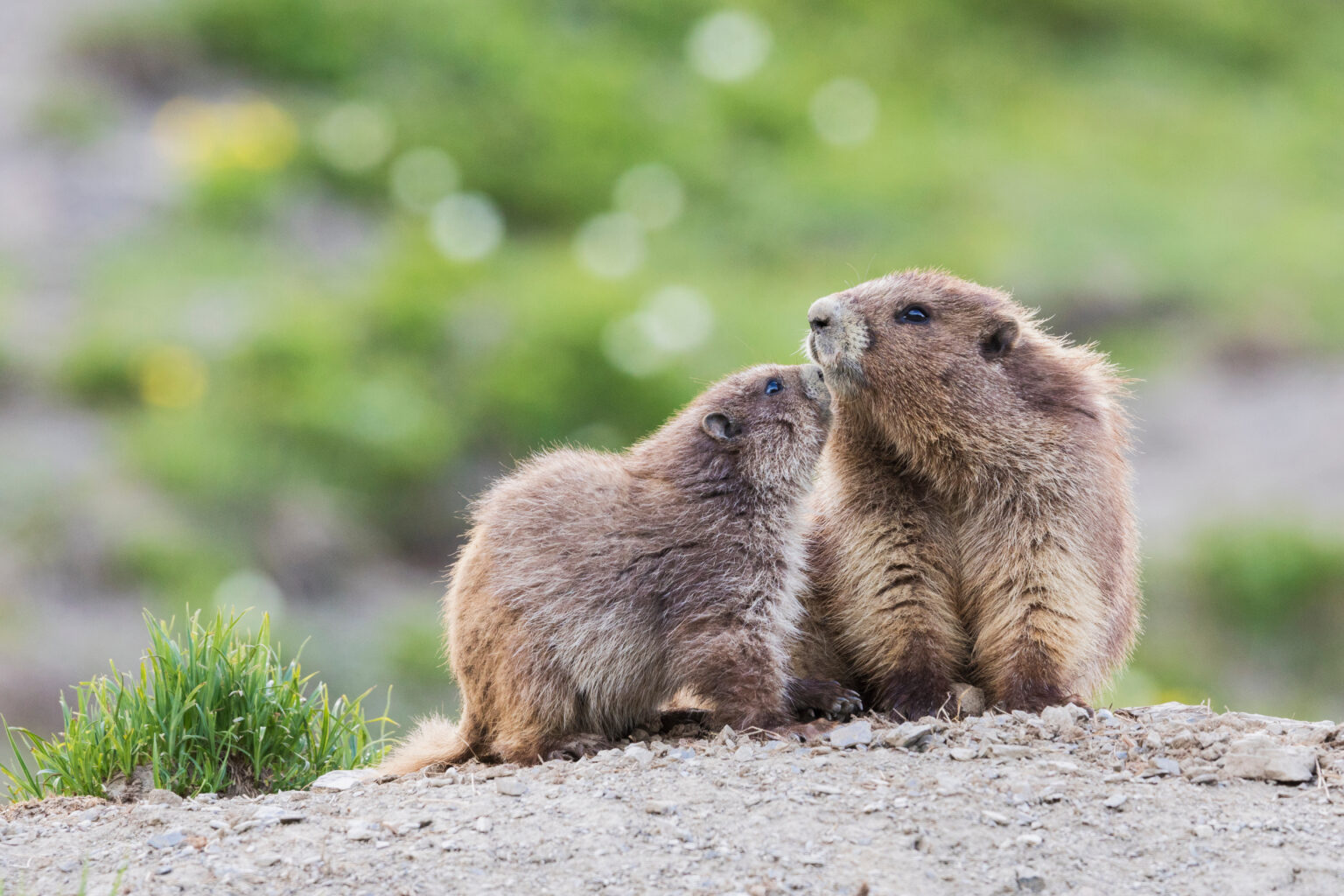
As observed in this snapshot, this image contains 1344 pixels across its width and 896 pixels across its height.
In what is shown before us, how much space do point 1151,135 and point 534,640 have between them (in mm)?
13272

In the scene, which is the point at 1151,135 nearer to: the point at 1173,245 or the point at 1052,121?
the point at 1052,121

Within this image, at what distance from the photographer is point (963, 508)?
6.16m

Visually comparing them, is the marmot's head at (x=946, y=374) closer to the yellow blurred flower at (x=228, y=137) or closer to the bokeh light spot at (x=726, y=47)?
the yellow blurred flower at (x=228, y=137)

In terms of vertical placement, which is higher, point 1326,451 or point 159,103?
point 159,103

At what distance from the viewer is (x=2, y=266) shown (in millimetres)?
12930

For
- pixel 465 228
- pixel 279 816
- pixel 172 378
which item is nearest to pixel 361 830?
pixel 279 816

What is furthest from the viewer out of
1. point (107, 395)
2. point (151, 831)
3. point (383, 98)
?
point (383, 98)

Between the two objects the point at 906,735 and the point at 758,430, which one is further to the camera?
the point at 758,430

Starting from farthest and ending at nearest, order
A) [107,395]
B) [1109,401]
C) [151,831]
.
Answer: [107,395], [1109,401], [151,831]

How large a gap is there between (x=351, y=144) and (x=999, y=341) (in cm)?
926

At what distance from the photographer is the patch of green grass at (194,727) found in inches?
226

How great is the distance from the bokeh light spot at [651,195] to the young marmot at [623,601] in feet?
27.2

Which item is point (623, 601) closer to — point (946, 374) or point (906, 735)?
point (906, 735)

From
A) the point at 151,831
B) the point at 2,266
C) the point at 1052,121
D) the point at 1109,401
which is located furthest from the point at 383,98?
the point at 151,831
